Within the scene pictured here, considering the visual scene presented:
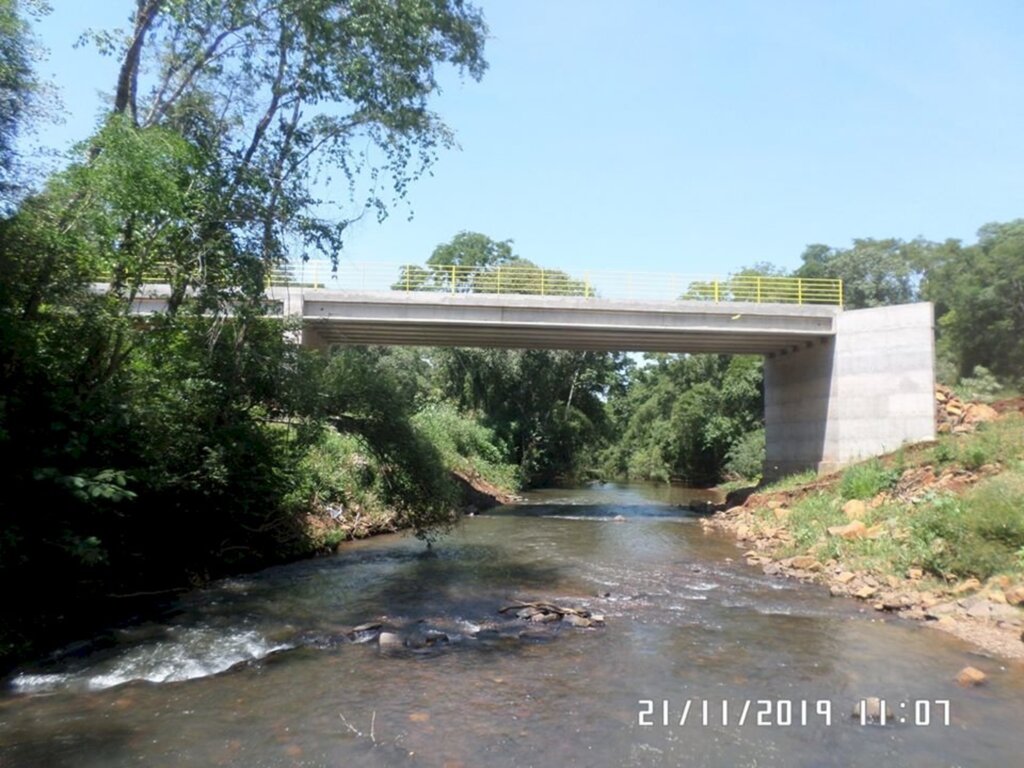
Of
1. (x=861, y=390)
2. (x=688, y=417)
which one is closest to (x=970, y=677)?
Result: (x=861, y=390)

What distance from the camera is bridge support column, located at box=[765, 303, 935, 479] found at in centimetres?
2591

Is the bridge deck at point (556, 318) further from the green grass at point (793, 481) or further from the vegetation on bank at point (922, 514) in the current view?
the vegetation on bank at point (922, 514)

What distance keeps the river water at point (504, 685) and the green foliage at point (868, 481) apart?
24.0 ft

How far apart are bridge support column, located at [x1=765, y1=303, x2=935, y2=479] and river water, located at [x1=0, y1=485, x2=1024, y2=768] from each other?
44.0 ft

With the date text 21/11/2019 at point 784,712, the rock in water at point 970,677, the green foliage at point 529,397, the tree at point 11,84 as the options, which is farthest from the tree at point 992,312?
the tree at point 11,84

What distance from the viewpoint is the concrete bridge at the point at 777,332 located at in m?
26.3

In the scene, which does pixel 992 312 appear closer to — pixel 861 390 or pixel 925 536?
pixel 861 390

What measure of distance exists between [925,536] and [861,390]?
13557 mm

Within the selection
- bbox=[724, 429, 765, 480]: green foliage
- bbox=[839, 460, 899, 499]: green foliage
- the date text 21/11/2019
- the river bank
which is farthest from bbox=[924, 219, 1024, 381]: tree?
the date text 21/11/2019

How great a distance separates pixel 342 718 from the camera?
8398 millimetres

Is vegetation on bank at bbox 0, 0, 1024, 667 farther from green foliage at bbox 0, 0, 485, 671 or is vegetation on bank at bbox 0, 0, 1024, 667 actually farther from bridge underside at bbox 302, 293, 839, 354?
bridge underside at bbox 302, 293, 839, 354

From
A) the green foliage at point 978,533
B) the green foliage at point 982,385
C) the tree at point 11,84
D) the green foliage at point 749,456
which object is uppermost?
the tree at point 11,84

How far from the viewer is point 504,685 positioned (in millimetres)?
9562

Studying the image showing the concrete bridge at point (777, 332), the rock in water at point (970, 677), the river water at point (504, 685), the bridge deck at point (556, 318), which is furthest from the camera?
the bridge deck at point (556, 318)
